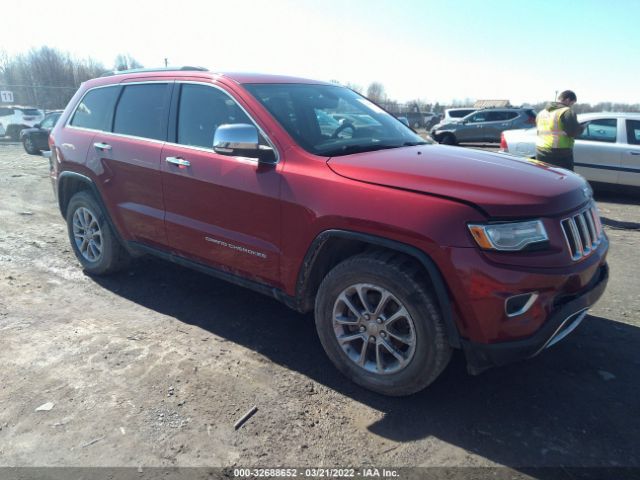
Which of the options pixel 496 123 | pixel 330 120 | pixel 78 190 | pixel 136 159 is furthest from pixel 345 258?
pixel 496 123

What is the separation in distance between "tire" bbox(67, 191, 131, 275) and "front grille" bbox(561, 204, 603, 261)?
380 centimetres

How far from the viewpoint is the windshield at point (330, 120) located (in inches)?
129

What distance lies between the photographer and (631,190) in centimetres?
863

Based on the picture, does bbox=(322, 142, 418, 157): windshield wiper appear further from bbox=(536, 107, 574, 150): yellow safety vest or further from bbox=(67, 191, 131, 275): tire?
bbox=(536, 107, 574, 150): yellow safety vest

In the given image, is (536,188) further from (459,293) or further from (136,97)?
(136,97)

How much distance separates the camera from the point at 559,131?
23.3 ft

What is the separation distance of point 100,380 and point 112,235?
1856mm

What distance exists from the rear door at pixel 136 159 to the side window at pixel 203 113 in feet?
0.69

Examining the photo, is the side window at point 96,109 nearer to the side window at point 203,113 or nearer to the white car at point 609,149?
the side window at point 203,113

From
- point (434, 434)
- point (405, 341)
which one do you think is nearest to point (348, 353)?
point (405, 341)

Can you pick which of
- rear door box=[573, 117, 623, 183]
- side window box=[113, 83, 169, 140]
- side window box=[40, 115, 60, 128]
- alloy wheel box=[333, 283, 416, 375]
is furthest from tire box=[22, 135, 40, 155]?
alloy wheel box=[333, 283, 416, 375]

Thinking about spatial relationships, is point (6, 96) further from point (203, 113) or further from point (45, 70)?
point (203, 113)

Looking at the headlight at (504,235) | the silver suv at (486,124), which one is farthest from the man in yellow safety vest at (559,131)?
the silver suv at (486,124)

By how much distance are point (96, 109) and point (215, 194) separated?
206 cm
